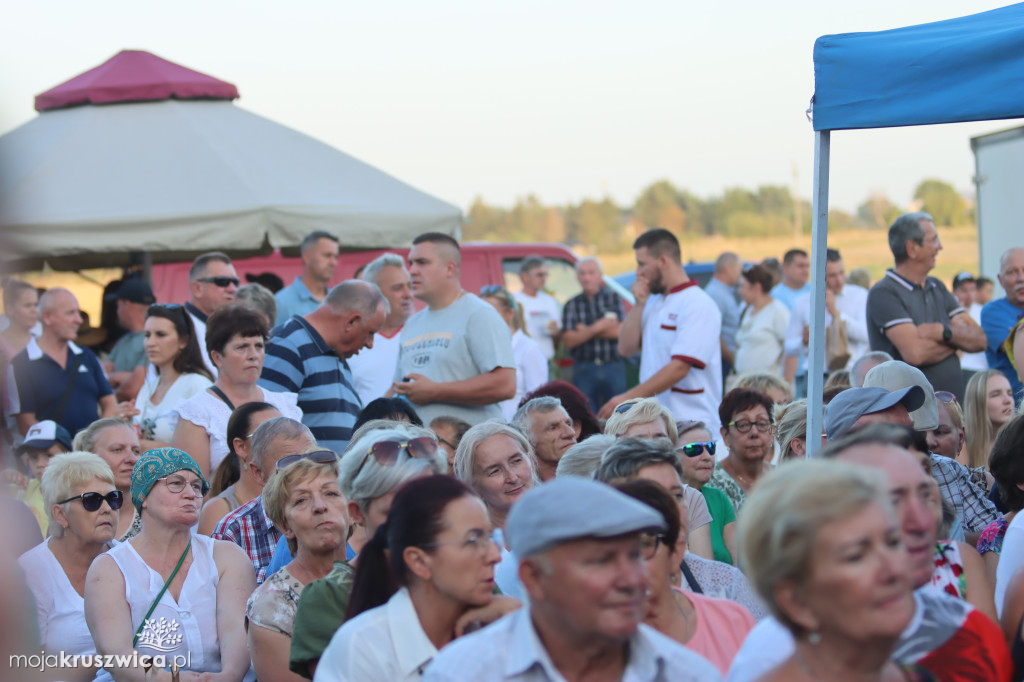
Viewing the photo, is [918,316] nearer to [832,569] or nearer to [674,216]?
[832,569]

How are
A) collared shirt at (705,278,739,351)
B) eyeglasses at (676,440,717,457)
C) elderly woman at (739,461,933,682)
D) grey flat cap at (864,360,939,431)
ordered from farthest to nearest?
collared shirt at (705,278,739,351) → eyeglasses at (676,440,717,457) → grey flat cap at (864,360,939,431) → elderly woman at (739,461,933,682)

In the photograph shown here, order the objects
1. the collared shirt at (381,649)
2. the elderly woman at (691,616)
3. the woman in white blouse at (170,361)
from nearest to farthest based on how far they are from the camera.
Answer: the collared shirt at (381,649) < the elderly woman at (691,616) < the woman in white blouse at (170,361)

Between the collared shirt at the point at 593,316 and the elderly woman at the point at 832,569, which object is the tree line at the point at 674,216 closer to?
the collared shirt at the point at 593,316

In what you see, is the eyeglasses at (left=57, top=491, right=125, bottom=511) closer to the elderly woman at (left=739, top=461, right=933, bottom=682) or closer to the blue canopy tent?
the blue canopy tent

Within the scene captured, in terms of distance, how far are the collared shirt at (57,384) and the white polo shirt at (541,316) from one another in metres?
5.03

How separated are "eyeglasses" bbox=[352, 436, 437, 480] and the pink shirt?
0.96 meters

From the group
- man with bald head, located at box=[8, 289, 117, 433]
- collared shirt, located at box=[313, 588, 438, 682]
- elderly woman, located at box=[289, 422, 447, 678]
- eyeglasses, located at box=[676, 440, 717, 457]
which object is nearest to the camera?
collared shirt, located at box=[313, 588, 438, 682]

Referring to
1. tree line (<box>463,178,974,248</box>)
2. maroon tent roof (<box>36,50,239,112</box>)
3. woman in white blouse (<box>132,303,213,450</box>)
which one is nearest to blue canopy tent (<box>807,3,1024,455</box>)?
woman in white blouse (<box>132,303,213,450</box>)

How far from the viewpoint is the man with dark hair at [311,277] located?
26.4ft

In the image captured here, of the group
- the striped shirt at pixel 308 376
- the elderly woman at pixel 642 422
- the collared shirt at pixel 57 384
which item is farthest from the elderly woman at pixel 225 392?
the collared shirt at pixel 57 384

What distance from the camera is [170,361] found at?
6.11m

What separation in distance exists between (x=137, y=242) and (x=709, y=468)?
5753 mm

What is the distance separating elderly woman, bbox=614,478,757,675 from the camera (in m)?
2.75

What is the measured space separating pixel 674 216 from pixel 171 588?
49.4m
